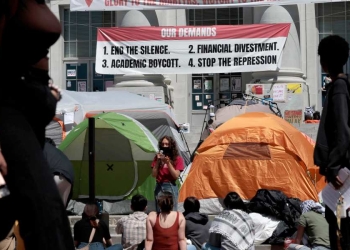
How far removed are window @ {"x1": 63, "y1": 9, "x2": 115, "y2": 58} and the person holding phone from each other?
1409cm

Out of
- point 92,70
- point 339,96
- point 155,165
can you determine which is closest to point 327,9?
point 92,70

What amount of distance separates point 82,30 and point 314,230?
673 inches

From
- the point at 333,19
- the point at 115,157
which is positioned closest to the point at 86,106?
the point at 115,157

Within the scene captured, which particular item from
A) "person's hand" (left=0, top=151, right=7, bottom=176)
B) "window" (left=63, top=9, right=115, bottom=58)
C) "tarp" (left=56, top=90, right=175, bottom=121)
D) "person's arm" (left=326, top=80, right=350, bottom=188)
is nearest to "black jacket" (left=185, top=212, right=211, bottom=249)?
"person's arm" (left=326, top=80, right=350, bottom=188)

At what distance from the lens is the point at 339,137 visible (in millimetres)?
5223

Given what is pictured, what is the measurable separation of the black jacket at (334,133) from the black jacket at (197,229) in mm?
5484

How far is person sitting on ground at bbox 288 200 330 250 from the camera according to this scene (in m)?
10.2

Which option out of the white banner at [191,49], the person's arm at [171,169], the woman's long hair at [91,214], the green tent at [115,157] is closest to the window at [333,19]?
the white banner at [191,49]

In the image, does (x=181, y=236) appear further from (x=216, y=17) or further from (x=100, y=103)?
(x=216, y=17)

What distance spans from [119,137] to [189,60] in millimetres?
2981

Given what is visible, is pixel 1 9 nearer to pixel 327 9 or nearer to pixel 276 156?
pixel 276 156

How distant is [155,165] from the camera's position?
1244 cm

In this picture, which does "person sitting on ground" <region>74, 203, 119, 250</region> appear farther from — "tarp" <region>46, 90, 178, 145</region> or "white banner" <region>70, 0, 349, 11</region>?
"white banner" <region>70, 0, 349, 11</region>

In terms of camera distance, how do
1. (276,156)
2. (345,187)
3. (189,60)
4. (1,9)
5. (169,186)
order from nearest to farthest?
(1,9) < (345,187) < (169,186) < (276,156) < (189,60)
